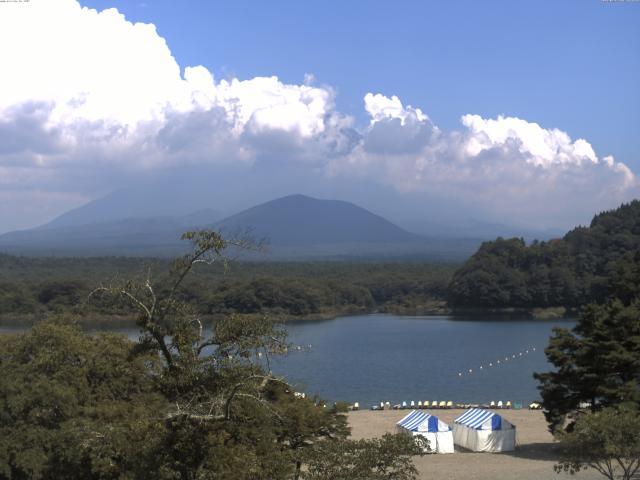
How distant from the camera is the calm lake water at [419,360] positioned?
3250 centimetres

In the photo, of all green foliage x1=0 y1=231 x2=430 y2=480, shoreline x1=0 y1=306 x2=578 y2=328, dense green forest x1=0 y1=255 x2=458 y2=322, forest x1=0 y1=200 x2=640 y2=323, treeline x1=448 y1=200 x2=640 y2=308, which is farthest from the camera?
treeline x1=448 y1=200 x2=640 y2=308

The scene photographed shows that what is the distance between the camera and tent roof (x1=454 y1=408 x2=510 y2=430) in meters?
20.0

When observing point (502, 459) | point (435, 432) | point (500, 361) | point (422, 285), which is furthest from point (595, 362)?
point (422, 285)

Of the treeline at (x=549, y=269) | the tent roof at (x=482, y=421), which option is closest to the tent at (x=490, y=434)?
the tent roof at (x=482, y=421)

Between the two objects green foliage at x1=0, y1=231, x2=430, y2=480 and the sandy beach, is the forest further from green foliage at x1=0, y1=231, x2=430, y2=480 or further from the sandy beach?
green foliage at x1=0, y1=231, x2=430, y2=480

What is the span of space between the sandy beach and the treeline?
45.6 metres

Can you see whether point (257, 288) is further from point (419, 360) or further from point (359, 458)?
point (359, 458)

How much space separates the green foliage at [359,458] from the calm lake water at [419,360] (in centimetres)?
1177

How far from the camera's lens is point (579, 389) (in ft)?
58.6

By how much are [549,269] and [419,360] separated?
110ft

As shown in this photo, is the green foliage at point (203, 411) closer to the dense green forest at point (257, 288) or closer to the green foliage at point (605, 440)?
the green foliage at point (605, 440)

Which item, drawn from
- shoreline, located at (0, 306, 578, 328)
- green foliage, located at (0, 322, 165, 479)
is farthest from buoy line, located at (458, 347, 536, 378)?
green foliage, located at (0, 322, 165, 479)

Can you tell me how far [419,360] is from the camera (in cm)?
4147

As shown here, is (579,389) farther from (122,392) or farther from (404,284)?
(404,284)
